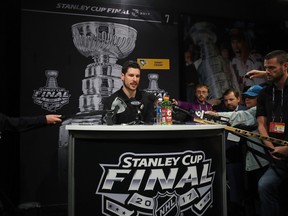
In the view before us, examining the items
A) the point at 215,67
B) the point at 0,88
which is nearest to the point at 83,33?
the point at 0,88

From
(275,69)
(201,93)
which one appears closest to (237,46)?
(201,93)

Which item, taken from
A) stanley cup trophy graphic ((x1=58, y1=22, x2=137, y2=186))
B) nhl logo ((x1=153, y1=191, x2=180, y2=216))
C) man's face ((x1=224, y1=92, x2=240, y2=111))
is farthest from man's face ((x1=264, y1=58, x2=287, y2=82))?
stanley cup trophy graphic ((x1=58, y1=22, x2=137, y2=186))

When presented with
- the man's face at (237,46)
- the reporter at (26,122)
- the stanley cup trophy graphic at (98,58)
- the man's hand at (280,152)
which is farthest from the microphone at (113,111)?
the man's face at (237,46)

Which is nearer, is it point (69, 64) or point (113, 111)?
point (113, 111)

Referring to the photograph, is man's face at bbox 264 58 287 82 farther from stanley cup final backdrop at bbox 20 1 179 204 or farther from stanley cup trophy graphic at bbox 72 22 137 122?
stanley cup trophy graphic at bbox 72 22 137 122

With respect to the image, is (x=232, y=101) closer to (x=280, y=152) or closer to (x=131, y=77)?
(x=280, y=152)

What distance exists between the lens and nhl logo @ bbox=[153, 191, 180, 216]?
4.92 feet

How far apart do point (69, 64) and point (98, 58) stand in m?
0.37

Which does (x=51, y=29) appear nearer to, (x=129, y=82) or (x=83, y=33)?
(x=83, y=33)

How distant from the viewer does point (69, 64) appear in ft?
10.6

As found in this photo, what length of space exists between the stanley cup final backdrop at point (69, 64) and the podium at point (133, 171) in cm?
171

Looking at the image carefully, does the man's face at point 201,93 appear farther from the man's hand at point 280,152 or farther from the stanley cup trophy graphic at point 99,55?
the man's hand at point 280,152

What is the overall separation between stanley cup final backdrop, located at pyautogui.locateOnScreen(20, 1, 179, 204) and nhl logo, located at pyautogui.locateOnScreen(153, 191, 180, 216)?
192 cm

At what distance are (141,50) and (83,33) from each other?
31.1 inches
